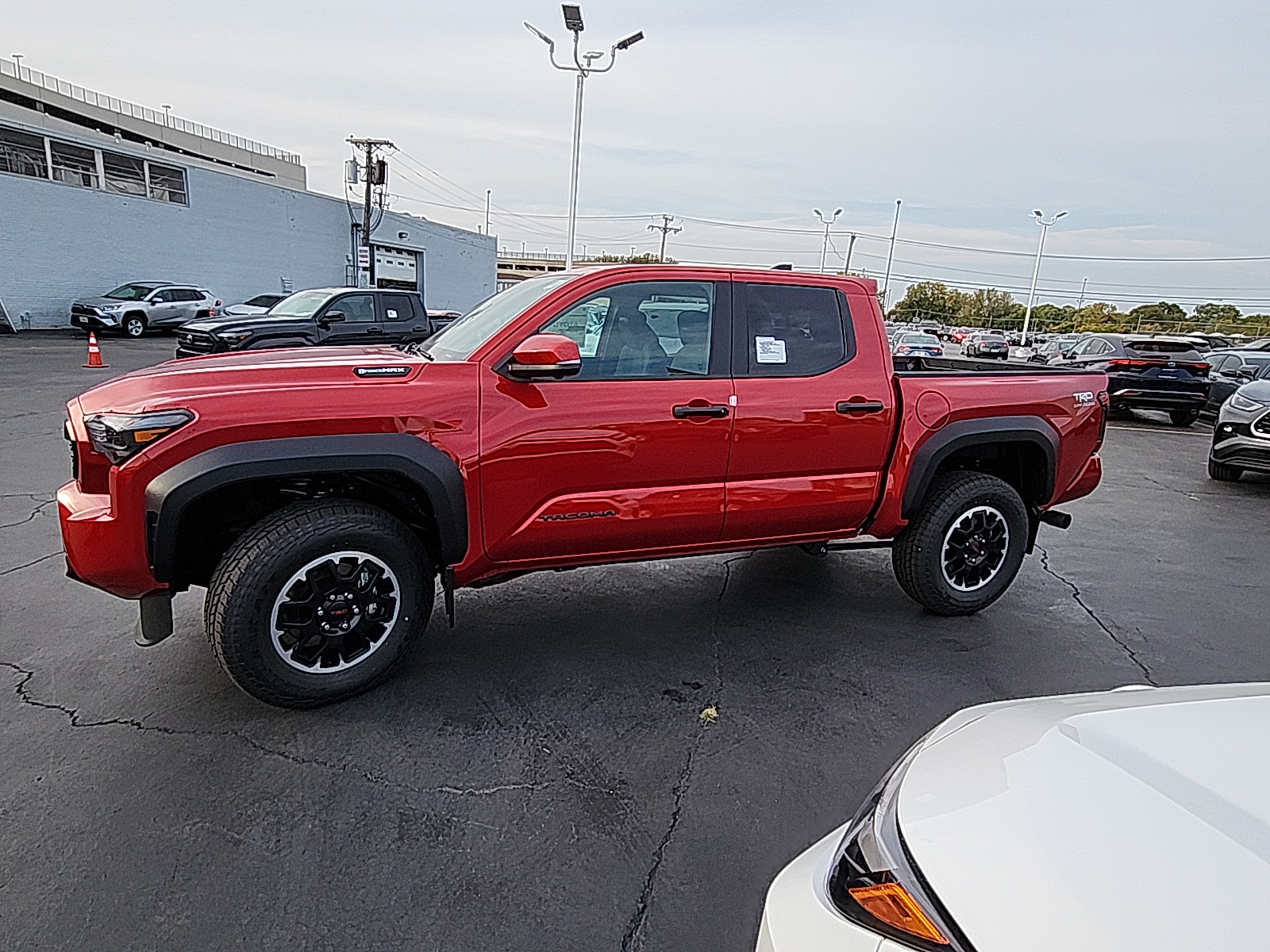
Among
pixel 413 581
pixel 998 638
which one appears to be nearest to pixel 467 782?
pixel 413 581

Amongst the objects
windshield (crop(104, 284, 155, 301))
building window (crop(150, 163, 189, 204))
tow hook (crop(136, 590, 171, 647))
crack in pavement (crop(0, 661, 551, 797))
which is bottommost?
crack in pavement (crop(0, 661, 551, 797))

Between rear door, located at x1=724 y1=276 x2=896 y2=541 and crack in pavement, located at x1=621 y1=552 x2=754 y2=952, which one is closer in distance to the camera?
crack in pavement, located at x1=621 y1=552 x2=754 y2=952

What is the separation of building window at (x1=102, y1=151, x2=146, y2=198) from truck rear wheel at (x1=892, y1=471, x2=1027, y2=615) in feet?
92.2

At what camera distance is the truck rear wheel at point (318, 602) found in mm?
3029

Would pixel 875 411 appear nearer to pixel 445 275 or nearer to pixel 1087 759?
pixel 1087 759

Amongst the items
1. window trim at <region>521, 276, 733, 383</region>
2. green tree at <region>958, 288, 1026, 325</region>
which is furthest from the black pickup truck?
green tree at <region>958, 288, 1026, 325</region>

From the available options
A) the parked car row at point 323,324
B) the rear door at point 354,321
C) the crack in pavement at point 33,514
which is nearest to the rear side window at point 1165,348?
the parked car row at point 323,324

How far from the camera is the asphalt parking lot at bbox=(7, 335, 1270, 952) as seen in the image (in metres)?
2.26

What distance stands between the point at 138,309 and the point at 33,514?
20075 millimetres

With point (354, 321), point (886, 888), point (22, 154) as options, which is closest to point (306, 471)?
point (886, 888)

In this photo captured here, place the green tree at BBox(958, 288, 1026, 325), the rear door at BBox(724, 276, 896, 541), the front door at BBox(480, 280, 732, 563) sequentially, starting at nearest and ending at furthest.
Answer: the front door at BBox(480, 280, 732, 563) → the rear door at BBox(724, 276, 896, 541) → the green tree at BBox(958, 288, 1026, 325)

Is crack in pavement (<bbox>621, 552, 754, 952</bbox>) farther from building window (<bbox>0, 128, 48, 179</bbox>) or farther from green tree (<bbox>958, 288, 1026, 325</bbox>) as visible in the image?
green tree (<bbox>958, 288, 1026, 325</bbox>)

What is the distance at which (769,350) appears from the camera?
389cm

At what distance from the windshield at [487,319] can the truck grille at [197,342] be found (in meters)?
11.5
